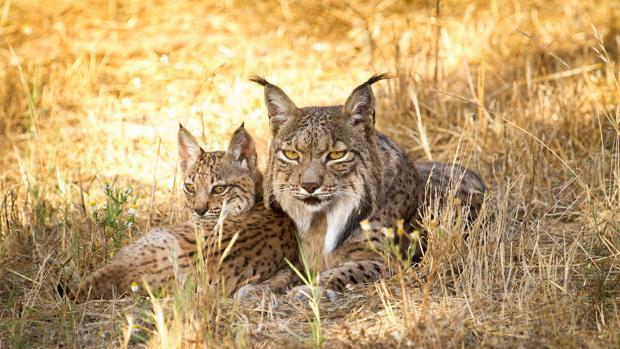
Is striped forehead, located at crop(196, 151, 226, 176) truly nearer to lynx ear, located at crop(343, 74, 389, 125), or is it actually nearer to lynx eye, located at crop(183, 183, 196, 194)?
lynx eye, located at crop(183, 183, 196, 194)

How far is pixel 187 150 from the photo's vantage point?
22.0ft

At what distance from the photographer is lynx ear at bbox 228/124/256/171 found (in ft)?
21.4

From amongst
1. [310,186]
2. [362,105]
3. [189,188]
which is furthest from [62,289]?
[362,105]

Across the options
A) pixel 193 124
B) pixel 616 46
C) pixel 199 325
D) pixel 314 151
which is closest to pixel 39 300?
pixel 199 325

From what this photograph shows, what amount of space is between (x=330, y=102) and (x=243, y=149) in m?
2.99

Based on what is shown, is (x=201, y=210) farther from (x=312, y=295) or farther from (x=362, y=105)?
(x=362, y=105)

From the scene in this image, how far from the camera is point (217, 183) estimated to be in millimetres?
6348

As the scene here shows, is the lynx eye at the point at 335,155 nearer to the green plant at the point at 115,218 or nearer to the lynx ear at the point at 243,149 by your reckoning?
the lynx ear at the point at 243,149

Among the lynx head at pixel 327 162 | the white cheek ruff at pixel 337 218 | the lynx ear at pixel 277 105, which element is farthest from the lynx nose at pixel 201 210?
the white cheek ruff at pixel 337 218

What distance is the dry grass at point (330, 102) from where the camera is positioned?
16.0ft

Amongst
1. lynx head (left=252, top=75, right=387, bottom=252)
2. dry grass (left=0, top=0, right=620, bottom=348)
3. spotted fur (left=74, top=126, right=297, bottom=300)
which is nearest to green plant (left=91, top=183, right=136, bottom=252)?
dry grass (left=0, top=0, right=620, bottom=348)

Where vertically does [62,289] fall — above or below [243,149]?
below

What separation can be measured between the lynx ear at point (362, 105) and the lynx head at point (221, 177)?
0.89 metres

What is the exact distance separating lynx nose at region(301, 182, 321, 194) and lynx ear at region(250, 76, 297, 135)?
24.3 inches
